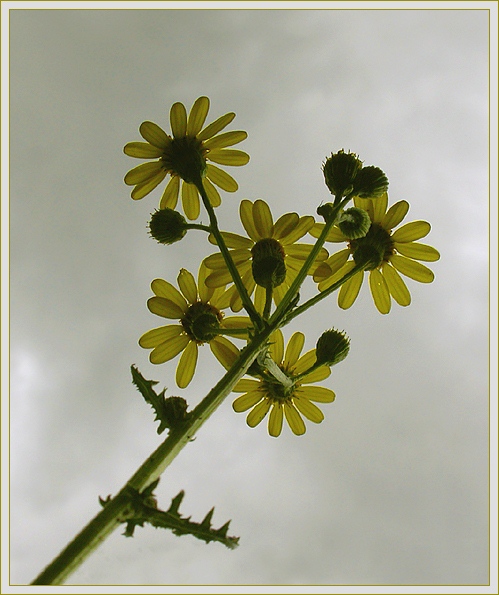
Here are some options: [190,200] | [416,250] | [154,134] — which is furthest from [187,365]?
[416,250]

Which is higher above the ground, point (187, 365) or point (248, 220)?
point (248, 220)

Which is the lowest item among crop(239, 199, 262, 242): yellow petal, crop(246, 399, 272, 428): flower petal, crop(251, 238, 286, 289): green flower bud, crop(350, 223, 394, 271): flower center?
crop(246, 399, 272, 428): flower petal

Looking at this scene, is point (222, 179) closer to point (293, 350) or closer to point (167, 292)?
point (167, 292)

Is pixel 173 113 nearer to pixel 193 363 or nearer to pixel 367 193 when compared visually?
pixel 367 193

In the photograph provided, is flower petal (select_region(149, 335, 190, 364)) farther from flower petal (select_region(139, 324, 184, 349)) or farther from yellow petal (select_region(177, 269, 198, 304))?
yellow petal (select_region(177, 269, 198, 304))

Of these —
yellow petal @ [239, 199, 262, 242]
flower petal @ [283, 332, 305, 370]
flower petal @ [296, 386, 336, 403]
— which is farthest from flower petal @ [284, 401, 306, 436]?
yellow petal @ [239, 199, 262, 242]

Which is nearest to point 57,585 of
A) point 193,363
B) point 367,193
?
point 193,363
